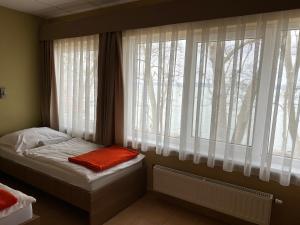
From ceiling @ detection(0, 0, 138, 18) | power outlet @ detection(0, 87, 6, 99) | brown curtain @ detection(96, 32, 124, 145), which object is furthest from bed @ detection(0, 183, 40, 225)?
ceiling @ detection(0, 0, 138, 18)

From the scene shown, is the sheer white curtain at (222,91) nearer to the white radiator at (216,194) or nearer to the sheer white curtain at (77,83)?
the white radiator at (216,194)

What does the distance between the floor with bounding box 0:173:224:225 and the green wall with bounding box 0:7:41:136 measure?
4.33 feet

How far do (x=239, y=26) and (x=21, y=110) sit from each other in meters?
3.17

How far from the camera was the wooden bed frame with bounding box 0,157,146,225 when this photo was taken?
2.24 metres

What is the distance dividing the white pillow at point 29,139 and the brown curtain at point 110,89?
2.34ft

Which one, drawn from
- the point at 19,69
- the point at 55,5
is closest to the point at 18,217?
the point at 19,69

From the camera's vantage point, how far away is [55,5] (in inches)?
122

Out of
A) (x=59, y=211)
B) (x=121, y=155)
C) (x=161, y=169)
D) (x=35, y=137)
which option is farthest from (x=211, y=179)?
(x=35, y=137)

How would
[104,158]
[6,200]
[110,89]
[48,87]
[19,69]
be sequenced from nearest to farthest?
[6,200] → [104,158] → [110,89] → [19,69] → [48,87]

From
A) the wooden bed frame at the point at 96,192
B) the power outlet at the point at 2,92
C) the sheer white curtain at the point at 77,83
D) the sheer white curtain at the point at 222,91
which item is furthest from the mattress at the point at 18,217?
the power outlet at the point at 2,92

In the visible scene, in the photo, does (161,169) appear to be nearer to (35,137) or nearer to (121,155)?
(121,155)

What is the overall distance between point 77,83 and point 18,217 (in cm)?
197

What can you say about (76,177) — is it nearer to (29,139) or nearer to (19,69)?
(29,139)

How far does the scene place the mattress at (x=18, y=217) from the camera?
5.57 ft
